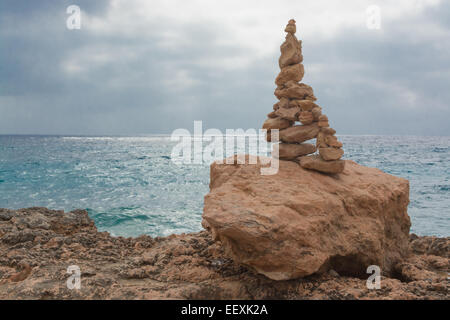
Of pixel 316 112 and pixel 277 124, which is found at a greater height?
pixel 316 112

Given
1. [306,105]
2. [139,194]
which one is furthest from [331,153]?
[139,194]

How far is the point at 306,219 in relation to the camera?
407 cm

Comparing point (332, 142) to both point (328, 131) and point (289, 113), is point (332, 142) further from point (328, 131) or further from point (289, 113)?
point (289, 113)

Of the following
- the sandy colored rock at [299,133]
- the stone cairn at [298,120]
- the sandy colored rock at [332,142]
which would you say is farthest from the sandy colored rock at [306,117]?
the sandy colored rock at [332,142]

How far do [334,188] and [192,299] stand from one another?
270 cm

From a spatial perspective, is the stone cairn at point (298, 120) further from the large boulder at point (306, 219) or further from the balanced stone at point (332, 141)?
the large boulder at point (306, 219)

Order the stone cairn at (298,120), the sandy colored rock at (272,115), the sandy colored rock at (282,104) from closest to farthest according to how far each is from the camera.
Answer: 1. the stone cairn at (298,120)
2. the sandy colored rock at (282,104)
3. the sandy colored rock at (272,115)

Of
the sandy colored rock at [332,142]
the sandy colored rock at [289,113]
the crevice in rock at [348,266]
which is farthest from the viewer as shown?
the sandy colored rock at [289,113]

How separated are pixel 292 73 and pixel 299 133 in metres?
1.01

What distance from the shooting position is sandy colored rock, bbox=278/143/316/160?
5336 mm

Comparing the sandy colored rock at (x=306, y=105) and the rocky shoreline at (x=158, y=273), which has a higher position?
the sandy colored rock at (x=306, y=105)

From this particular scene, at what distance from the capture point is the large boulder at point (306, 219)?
149 inches
